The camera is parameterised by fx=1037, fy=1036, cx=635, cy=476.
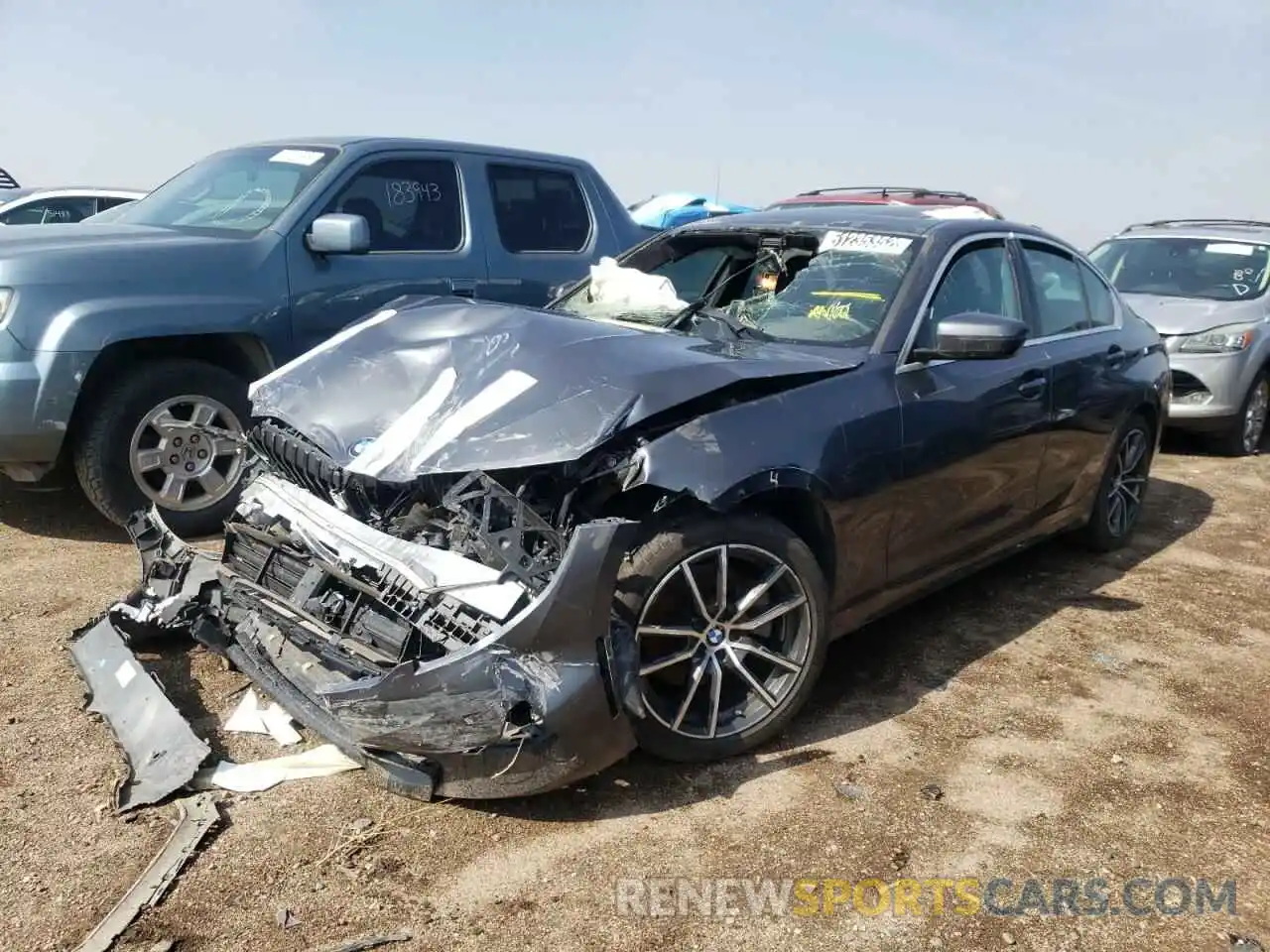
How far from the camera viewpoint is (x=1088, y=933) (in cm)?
254

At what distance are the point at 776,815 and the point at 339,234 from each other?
3.57m

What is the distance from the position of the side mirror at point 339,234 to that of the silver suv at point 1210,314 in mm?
5802

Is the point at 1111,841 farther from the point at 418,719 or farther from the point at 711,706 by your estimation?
the point at 418,719

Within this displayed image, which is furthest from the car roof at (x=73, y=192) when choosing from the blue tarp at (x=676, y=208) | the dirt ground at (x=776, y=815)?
the dirt ground at (x=776, y=815)

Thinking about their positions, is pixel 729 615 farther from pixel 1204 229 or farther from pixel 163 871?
pixel 1204 229

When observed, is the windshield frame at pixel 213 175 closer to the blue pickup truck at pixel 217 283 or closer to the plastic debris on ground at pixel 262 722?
the blue pickup truck at pixel 217 283

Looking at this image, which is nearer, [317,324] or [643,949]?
[643,949]

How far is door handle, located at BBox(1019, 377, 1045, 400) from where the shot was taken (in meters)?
4.20

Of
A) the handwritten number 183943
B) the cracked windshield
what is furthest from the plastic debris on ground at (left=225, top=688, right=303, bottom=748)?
the handwritten number 183943

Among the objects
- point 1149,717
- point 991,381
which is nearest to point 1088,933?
point 1149,717

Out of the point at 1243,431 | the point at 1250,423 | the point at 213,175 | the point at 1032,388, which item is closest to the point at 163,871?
the point at 1032,388

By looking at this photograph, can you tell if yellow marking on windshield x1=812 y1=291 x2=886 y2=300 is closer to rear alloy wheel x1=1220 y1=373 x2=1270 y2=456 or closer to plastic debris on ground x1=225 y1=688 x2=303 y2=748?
plastic debris on ground x1=225 y1=688 x2=303 y2=748

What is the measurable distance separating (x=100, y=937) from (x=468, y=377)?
179 centimetres

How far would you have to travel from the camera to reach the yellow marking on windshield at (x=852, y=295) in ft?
12.5
